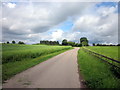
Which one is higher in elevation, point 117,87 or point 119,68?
point 119,68

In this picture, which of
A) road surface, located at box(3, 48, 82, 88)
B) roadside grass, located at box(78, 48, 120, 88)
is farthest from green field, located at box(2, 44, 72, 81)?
roadside grass, located at box(78, 48, 120, 88)

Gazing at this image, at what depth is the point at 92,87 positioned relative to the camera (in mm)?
4551

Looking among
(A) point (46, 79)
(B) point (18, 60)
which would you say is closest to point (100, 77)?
(A) point (46, 79)

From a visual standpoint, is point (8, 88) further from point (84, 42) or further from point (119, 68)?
point (84, 42)

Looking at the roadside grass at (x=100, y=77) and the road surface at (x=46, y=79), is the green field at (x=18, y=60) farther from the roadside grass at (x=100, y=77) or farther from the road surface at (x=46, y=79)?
the roadside grass at (x=100, y=77)

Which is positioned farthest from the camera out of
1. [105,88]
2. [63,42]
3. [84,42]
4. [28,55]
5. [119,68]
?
[63,42]

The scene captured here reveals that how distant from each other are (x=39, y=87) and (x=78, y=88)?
1958 millimetres

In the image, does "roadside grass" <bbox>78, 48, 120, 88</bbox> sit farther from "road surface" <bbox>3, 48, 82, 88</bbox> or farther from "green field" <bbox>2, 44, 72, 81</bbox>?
"green field" <bbox>2, 44, 72, 81</bbox>

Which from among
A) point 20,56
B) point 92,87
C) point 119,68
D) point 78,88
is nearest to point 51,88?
point 78,88

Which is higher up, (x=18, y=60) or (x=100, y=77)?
(x=100, y=77)

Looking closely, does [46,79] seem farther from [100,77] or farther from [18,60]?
[18,60]

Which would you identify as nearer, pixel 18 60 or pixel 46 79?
pixel 46 79

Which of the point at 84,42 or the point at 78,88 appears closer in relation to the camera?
the point at 78,88

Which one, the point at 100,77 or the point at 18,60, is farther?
the point at 18,60
